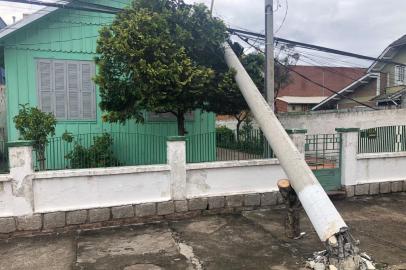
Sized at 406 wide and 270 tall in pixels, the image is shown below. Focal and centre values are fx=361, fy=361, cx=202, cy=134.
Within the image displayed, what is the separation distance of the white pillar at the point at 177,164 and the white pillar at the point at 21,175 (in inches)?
95.4

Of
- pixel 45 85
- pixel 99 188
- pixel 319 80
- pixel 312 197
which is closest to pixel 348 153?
pixel 312 197

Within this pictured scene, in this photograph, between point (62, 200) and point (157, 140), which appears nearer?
point (62, 200)

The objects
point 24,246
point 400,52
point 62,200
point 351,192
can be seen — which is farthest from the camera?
point 400,52

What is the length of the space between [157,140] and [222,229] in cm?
258

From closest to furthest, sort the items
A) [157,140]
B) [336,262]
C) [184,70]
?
1. [336,262]
2. [184,70]
3. [157,140]

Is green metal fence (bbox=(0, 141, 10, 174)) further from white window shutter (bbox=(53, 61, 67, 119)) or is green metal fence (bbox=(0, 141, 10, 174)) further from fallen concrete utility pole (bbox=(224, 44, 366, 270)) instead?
fallen concrete utility pole (bbox=(224, 44, 366, 270))

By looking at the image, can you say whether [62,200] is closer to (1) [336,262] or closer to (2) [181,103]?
(2) [181,103]

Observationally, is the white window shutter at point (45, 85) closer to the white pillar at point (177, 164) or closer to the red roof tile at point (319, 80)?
the white pillar at point (177, 164)

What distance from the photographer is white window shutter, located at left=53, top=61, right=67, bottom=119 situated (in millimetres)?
9289

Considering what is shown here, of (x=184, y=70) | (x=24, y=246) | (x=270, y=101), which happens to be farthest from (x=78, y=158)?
(x=270, y=101)

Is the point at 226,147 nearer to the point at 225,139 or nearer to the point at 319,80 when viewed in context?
the point at 225,139

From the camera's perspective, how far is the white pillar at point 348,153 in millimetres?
8414

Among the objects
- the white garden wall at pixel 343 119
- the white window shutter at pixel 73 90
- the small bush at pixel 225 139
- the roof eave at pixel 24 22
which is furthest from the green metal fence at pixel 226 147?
the white garden wall at pixel 343 119

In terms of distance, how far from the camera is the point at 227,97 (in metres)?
8.04
